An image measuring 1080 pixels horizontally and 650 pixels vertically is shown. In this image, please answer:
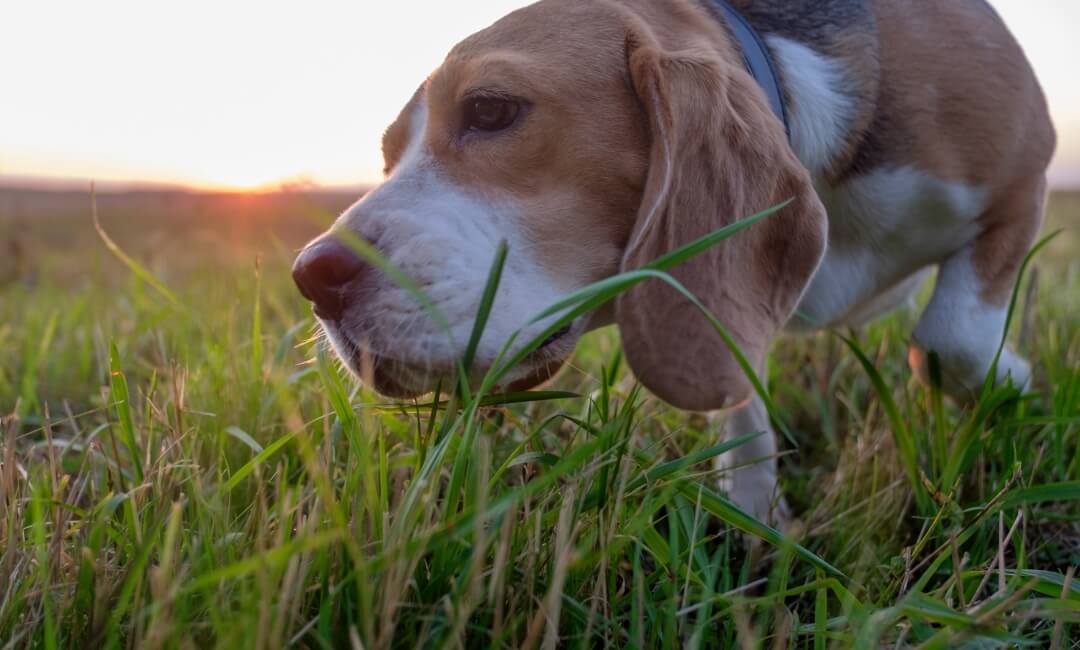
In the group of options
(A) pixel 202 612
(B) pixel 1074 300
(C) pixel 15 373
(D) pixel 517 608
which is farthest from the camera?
(B) pixel 1074 300

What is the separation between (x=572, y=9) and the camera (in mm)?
2088

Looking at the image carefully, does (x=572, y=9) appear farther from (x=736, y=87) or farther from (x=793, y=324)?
(x=793, y=324)

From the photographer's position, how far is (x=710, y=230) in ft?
5.94

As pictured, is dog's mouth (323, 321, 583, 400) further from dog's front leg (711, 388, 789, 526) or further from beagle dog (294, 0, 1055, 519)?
dog's front leg (711, 388, 789, 526)

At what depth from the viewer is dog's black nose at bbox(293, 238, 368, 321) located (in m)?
1.67

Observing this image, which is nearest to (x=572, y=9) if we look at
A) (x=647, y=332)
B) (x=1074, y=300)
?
(x=647, y=332)

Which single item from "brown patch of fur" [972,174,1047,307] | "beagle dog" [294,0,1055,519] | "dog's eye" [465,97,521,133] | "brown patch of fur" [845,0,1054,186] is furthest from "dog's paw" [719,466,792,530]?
"dog's eye" [465,97,521,133]

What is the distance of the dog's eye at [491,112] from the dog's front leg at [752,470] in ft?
3.00

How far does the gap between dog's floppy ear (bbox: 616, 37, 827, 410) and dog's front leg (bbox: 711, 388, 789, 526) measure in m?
0.45

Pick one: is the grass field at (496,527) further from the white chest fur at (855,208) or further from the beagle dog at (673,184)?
the white chest fur at (855,208)

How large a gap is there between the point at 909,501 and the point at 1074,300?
2270mm

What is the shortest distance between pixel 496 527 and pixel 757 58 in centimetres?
152

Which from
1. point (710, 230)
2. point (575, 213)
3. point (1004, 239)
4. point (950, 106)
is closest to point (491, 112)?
point (575, 213)

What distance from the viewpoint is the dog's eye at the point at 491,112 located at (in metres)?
1.91
